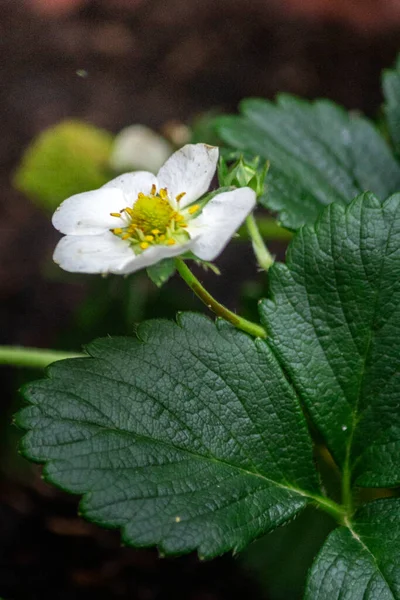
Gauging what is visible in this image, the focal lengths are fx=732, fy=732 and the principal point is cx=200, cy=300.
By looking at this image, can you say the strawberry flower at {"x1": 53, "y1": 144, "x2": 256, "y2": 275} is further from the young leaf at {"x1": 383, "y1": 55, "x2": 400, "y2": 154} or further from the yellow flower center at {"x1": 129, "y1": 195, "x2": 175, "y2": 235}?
the young leaf at {"x1": 383, "y1": 55, "x2": 400, "y2": 154}

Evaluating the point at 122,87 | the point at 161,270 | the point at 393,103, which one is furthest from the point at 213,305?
the point at 122,87

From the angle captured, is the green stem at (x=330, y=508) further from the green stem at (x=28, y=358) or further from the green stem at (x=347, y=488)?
the green stem at (x=28, y=358)

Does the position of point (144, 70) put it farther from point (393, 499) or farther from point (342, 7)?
point (393, 499)

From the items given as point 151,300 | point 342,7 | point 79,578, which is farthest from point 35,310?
point 342,7

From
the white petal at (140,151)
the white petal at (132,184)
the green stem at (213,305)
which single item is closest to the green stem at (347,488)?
the green stem at (213,305)

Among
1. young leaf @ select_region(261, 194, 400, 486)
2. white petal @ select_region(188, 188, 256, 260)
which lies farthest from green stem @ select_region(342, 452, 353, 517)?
white petal @ select_region(188, 188, 256, 260)

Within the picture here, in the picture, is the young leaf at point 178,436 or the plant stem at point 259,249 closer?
the young leaf at point 178,436

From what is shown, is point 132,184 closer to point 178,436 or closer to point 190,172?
point 190,172
